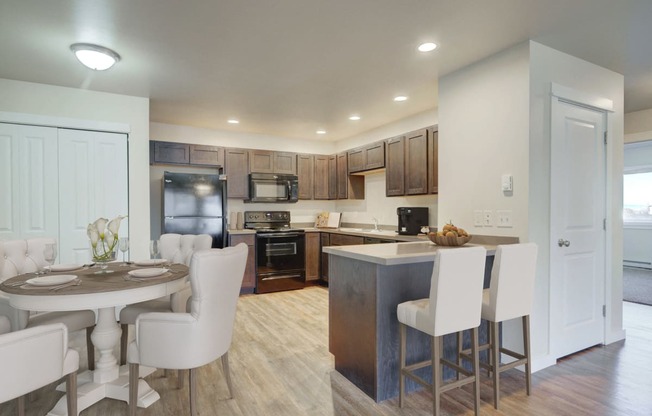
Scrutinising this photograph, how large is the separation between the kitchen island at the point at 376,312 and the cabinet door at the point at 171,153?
3.38 m

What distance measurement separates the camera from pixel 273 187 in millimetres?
5527

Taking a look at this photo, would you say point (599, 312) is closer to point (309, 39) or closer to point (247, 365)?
point (247, 365)

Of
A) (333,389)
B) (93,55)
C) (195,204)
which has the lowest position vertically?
(333,389)

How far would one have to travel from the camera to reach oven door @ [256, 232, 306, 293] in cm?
505

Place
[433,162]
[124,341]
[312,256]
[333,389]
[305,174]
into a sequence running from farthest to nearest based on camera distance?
1. [305,174]
2. [312,256]
3. [433,162]
4. [124,341]
5. [333,389]

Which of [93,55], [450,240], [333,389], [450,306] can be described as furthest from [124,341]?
[450,240]

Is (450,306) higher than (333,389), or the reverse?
(450,306)

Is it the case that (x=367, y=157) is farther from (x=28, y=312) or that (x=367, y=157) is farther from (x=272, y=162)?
(x=28, y=312)

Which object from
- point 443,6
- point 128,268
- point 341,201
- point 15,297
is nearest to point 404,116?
point 341,201

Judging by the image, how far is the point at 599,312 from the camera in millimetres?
3068

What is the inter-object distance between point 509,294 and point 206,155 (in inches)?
173

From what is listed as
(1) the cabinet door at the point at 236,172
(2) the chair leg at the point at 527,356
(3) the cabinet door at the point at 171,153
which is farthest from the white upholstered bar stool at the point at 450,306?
(3) the cabinet door at the point at 171,153

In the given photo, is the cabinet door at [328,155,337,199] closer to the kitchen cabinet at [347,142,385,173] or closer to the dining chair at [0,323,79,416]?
the kitchen cabinet at [347,142,385,173]

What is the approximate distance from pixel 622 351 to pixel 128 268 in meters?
4.08
